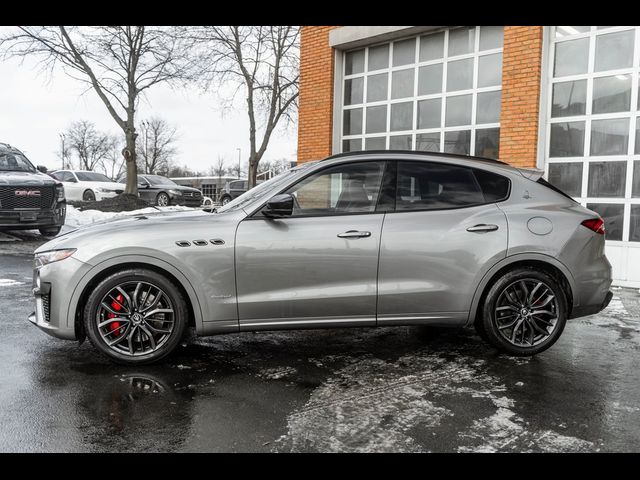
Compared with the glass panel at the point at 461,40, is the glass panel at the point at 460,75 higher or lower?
lower

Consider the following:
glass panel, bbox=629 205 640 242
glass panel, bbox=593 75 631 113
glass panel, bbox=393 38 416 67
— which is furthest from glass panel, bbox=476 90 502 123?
glass panel, bbox=629 205 640 242

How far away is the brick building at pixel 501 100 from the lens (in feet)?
→ 31.3

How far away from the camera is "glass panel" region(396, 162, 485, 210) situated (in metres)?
5.02

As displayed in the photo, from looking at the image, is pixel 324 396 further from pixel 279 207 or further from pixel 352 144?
pixel 352 144

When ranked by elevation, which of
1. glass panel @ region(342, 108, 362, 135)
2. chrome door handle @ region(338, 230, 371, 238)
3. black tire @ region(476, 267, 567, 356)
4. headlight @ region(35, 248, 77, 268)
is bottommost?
black tire @ region(476, 267, 567, 356)

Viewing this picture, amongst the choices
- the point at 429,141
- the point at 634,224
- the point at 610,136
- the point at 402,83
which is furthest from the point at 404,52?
the point at 634,224

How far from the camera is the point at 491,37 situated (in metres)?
10.9

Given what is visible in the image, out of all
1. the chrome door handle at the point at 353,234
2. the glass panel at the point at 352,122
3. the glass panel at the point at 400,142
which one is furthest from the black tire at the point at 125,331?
the glass panel at the point at 352,122

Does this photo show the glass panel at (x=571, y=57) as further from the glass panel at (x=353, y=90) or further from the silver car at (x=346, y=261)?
the silver car at (x=346, y=261)

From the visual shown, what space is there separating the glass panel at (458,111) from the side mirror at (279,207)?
24.1 feet

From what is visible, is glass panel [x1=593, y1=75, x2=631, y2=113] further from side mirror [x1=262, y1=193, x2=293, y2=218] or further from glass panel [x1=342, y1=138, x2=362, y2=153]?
side mirror [x1=262, y1=193, x2=293, y2=218]

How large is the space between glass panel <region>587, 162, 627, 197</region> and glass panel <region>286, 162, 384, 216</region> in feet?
20.2

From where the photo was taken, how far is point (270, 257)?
4688mm
